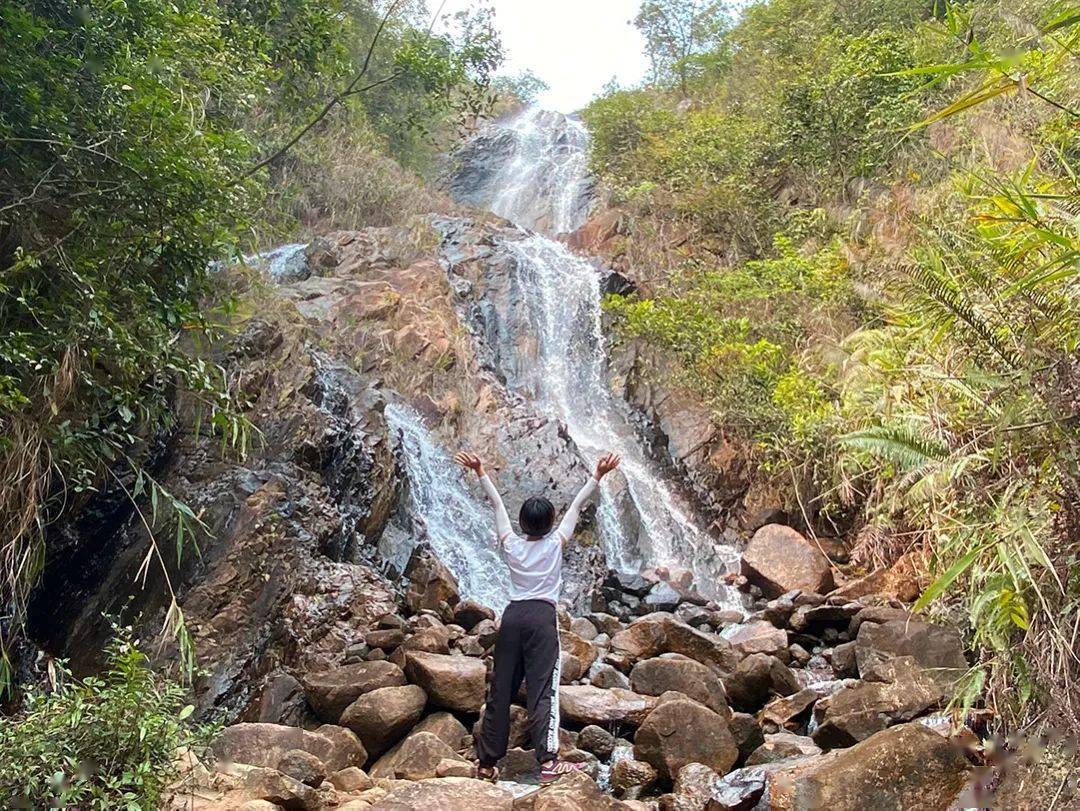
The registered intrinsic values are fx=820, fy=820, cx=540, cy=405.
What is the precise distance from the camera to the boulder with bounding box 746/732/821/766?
4.98 metres

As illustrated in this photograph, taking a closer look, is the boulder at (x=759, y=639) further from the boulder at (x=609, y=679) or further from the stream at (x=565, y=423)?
the stream at (x=565, y=423)

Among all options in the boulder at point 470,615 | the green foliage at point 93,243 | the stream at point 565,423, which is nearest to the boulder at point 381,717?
the green foliage at point 93,243

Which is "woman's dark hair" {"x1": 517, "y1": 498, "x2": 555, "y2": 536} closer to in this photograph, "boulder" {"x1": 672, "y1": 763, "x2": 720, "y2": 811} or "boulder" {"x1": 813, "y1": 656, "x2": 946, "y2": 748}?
"boulder" {"x1": 672, "y1": 763, "x2": 720, "y2": 811}

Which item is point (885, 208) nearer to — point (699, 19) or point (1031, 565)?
point (1031, 565)

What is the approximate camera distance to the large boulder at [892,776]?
137 inches

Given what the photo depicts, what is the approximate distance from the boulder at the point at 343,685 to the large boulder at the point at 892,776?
10.1 ft

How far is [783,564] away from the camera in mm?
9977

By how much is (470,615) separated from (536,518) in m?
3.59

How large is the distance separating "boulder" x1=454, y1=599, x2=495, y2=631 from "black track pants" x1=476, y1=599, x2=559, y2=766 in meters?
3.26

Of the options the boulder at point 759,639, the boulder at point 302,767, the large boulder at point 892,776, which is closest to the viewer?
the large boulder at point 892,776

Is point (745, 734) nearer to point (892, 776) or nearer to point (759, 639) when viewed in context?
point (892, 776)

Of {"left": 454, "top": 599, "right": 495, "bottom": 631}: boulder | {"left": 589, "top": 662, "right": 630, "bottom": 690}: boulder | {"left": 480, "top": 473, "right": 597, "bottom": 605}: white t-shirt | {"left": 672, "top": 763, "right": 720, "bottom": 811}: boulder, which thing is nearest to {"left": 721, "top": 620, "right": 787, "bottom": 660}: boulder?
{"left": 589, "top": 662, "right": 630, "bottom": 690}: boulder

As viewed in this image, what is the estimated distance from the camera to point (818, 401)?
36.3ft

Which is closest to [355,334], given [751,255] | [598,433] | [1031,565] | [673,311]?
[598,433]
